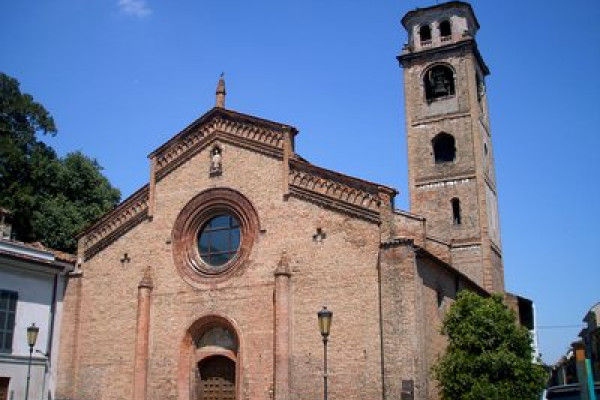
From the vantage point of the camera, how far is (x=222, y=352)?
926 inches

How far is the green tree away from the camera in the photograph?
19.5 metres

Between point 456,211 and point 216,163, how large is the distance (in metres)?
13.9

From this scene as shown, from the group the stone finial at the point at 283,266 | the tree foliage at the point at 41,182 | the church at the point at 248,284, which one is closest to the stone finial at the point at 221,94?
the church at the point at 248,284

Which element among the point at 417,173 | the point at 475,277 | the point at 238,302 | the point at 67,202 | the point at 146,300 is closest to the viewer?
the point at 238,302

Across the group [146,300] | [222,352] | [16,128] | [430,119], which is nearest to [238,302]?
[222,352]

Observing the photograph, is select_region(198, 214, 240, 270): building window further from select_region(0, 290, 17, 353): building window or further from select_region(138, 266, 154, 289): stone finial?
select_region(0, 290, 17, 353): building window

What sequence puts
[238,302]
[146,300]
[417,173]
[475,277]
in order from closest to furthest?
[238,302]
[146,300]
[475,277]
[417,173]

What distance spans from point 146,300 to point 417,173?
53.5 feet

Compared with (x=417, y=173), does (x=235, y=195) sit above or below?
below

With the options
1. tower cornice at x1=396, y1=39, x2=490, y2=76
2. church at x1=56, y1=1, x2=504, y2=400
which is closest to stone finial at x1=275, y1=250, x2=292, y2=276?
church at x1=56, y1=1, x2=504, y2=400

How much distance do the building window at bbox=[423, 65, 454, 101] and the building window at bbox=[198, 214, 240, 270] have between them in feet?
52.1

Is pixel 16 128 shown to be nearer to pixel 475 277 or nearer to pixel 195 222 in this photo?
pixel 195 222

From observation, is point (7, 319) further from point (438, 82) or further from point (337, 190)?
point (438, 82)

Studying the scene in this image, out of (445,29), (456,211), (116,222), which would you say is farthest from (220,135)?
(445,29)
